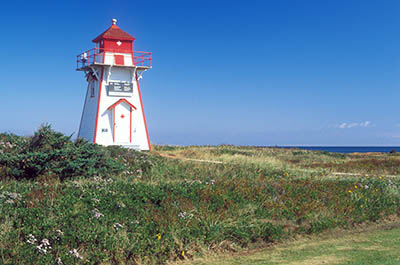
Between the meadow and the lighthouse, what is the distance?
1550 cm

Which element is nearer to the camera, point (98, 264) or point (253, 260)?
point (98, 264)

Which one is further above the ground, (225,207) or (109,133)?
(109,133)

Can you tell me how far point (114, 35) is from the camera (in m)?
33.3

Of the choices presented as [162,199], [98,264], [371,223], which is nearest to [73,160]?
[162,199]

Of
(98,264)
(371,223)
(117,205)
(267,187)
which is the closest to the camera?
(98,264)

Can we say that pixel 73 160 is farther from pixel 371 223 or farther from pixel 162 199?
pixel 371 223

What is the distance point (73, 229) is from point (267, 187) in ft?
21.9

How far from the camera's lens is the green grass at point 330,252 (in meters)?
9.11

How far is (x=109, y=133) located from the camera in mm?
32906

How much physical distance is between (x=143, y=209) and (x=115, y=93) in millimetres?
23527

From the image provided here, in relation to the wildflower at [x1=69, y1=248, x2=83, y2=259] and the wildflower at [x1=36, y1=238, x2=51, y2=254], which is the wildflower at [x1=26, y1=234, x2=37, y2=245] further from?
the wildflower at [x1=69, y1=248, x2=83, y2=259]

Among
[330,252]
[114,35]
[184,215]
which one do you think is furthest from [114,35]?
[330,252]

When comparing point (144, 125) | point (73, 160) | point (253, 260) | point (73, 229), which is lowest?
point (253, 260)

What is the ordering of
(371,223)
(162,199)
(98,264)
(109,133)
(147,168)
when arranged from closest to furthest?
(98,264) < (162,199) < (371,223) < (147,168) < (109,133)
